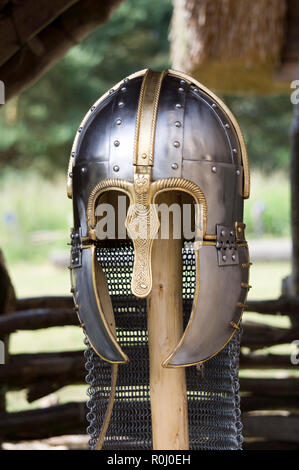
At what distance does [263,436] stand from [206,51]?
212 cm

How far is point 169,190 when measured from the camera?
6.26 feet

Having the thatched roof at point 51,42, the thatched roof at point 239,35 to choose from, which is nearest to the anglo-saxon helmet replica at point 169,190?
the thatched roof at point 51,42

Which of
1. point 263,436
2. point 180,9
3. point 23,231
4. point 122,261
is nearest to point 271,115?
point 23,231

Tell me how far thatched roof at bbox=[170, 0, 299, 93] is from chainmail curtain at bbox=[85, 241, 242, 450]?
236cm

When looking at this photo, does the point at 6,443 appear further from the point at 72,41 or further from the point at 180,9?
the point at 180,9

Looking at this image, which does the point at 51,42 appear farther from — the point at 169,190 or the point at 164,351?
the point at 164,351

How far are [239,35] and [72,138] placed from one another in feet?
30.2

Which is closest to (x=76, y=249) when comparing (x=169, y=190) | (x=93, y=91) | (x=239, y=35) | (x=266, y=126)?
(x=169, y=190)

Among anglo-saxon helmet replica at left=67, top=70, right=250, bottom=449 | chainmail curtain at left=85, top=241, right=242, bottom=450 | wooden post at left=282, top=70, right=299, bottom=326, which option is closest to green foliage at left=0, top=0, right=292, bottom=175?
wooden post at left=282, top=70, right=299, bottom=326

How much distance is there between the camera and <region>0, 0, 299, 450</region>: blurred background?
32.9ft

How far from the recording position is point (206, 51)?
4.21 metres

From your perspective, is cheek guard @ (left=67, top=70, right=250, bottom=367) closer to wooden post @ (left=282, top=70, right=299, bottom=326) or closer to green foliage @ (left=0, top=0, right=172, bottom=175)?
wooden post @ (left=282, top=70, right=299, bottom=326)

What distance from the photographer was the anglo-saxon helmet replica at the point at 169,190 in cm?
182

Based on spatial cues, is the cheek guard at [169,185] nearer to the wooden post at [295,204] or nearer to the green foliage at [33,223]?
the wooden post at [295,204]
